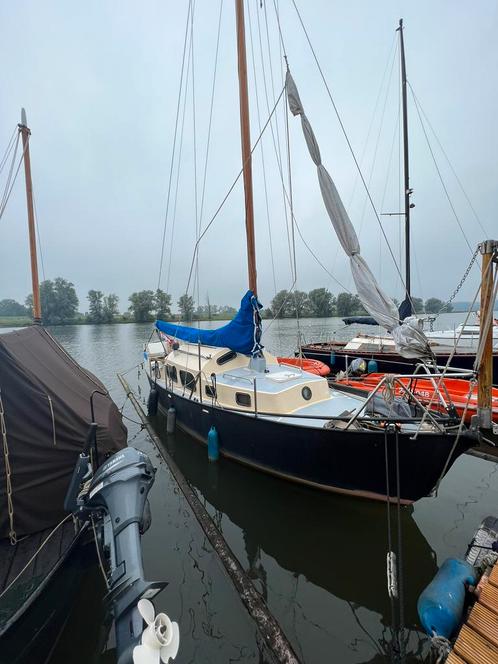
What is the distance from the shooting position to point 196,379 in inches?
293

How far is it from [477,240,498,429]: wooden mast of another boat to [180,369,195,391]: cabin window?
5.66 metres

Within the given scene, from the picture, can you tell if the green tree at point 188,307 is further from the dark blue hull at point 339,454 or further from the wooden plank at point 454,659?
the wooden plank at point 454,659

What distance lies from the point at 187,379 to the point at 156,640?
21.2 feet

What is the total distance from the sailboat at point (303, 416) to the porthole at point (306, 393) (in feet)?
0.07

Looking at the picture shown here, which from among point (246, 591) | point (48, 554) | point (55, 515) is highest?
point (55, 515)

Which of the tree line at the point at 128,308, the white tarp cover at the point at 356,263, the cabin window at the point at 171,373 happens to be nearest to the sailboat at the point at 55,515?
the white tarp cover at the point at 356,263

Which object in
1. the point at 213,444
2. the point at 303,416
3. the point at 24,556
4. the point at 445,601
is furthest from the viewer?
the point at 213,444

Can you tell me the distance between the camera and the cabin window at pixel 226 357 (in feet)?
24.9

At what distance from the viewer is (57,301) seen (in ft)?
205

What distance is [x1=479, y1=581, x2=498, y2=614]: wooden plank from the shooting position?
8.58ft

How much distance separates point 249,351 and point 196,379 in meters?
1.42

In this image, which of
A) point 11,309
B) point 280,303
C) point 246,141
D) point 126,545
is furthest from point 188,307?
point 11,309

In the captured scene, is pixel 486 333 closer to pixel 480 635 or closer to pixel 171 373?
pixel 480 635

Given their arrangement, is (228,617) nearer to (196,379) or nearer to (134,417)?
(196,379)
